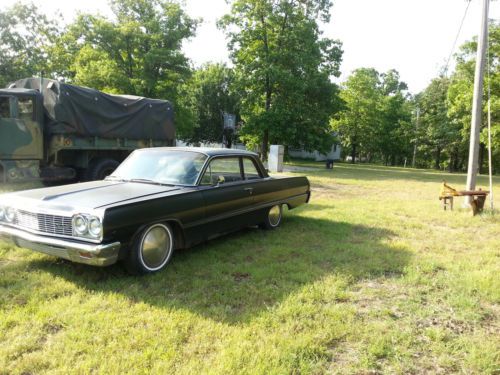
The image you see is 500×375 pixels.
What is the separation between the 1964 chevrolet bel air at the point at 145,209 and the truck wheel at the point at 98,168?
478 centimetres

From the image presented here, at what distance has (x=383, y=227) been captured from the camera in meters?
7.26

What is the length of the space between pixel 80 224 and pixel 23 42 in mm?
32475

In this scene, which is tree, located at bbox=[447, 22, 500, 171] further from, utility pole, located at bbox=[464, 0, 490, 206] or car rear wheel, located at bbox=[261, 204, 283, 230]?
car rear wheel, located at bbox=[261, 204, 283, 230]

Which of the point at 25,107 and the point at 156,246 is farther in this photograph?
the point at 25,107

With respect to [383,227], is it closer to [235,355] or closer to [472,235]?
[472,235]

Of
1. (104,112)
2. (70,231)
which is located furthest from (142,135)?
(70,231)

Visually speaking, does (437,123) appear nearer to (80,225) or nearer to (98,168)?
(98,168)

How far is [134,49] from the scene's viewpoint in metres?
24.1

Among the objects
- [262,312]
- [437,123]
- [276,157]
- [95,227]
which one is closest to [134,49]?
[276,157]

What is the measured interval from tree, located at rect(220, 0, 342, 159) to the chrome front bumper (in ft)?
69.0

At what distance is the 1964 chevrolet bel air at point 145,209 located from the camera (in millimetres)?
3789

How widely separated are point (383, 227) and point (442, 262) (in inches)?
83.1

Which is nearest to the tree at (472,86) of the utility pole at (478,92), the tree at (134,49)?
the utility pole at (478,92)

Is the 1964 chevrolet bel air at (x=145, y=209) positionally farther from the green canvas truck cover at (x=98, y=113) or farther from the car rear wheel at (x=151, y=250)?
the green canvas truck cover at (x=98, y=113)
